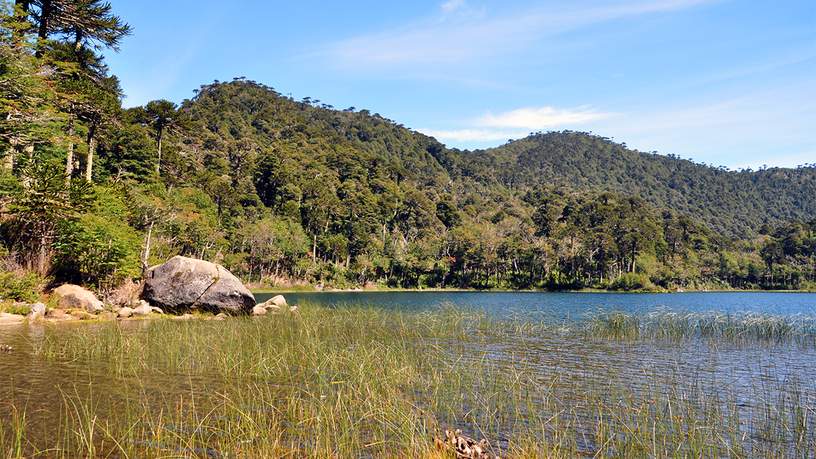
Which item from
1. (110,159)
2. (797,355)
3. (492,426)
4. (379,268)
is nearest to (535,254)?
(379,268)

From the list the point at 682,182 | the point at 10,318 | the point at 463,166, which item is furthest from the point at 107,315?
the point at 682,182

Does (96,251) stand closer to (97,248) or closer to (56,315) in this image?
(97,248)

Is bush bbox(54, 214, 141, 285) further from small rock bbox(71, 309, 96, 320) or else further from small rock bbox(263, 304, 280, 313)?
small rock bbox(263, 304, 280, 313)

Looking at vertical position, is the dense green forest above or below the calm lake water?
above

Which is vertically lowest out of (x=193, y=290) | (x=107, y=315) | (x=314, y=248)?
(x=107, y=315)

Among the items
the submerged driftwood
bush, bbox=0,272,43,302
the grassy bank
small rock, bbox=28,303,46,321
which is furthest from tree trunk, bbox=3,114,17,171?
the submerged driftwood

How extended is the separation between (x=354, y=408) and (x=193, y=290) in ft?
63.3

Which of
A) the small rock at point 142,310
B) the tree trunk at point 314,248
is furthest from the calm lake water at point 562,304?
the tree trunk at point 314,248

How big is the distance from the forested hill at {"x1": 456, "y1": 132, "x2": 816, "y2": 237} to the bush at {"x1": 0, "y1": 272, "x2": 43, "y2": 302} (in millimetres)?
136996

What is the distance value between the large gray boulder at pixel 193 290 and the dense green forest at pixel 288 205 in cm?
174

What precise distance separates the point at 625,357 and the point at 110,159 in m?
52.5

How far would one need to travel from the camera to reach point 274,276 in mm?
73312

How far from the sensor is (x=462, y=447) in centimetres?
612

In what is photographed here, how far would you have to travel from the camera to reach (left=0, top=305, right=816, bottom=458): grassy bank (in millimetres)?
6602
